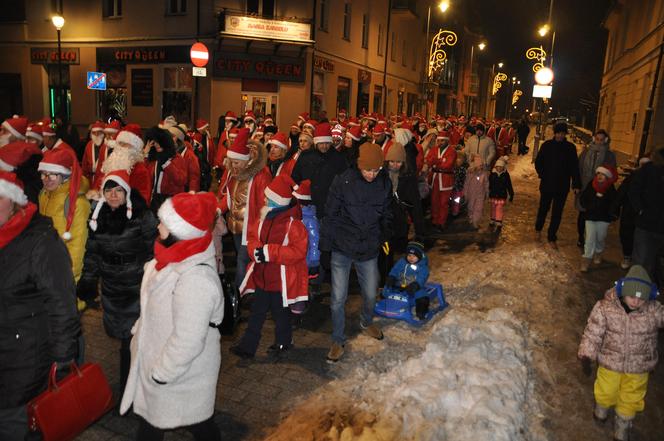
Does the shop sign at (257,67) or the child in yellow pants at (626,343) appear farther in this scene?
the shop sign at (257,67)

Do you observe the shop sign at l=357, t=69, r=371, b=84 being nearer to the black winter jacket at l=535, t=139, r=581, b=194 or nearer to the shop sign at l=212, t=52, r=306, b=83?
the shop sign at l=212, t=52, r=306, b=83

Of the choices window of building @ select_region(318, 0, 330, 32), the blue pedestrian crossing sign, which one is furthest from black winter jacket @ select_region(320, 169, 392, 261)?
window of building @ select_region(318, 0, 330, 32)

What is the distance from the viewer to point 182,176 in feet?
24.6

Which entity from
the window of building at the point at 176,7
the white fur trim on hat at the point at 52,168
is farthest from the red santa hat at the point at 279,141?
the window of building at the point at 176,7

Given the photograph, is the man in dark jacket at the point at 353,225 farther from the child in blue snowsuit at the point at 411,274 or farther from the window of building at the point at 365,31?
the window of building at the point at 365,31

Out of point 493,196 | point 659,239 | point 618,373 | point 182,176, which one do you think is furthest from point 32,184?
point 493,196

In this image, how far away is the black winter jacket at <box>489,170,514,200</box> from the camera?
432 inches

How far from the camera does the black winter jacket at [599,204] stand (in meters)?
8.10

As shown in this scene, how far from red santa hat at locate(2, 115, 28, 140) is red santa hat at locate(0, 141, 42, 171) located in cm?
255

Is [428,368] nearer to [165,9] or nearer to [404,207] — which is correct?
[404,207]

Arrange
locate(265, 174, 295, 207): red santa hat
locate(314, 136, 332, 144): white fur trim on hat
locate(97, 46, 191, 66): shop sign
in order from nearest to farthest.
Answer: locate(265, 174, 295, 207): red santa hat, locate(314, 136, 332, 144): white fur trim on hat, locate(97, 46, 191, 66): shop sign

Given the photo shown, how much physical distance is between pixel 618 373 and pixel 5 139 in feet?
27.2

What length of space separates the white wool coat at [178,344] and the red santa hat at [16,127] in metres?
6.30

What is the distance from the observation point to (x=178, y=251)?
2893mm
